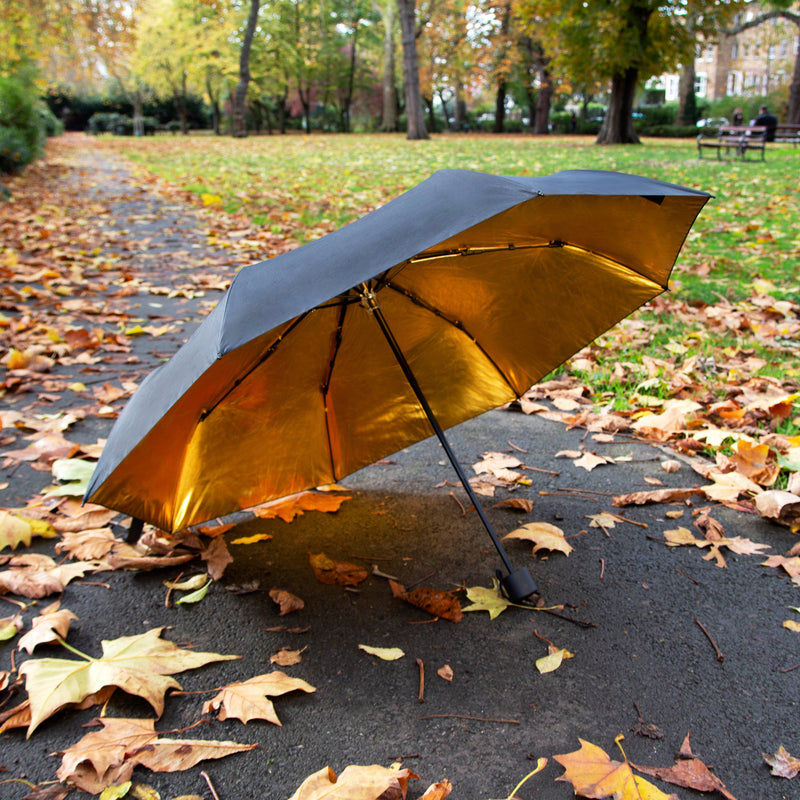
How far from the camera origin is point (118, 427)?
77.9 inches

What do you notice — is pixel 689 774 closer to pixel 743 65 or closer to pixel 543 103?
pixel 543 103

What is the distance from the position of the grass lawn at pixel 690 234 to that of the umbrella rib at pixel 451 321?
4.47ft

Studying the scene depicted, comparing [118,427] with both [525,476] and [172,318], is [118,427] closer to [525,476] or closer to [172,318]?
[525,476]

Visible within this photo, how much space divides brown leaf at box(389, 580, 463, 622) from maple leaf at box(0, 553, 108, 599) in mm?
1092

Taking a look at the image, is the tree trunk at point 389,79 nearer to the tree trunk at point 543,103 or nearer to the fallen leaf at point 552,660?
the tree trunk at point 543,103

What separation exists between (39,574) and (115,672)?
0.66m

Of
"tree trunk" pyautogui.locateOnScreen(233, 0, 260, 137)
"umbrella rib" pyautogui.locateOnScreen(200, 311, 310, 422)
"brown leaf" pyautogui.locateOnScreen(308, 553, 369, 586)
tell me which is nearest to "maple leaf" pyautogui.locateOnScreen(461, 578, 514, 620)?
"brown leaf" pyautogui.locateOnScreen(308, 553, 369, 586)

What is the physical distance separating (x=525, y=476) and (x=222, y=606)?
1.38 metres

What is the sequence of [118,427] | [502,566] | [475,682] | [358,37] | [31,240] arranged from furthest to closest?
1. [358,37]
2. [31,240]
3. [502,566]
4. [118,427]
5. [475,682]

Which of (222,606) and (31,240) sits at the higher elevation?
(31,240)

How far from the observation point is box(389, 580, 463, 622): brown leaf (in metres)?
2.09

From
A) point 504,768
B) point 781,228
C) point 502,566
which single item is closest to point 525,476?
point 502,566

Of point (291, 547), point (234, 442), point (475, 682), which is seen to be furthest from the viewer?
point (291, 547)

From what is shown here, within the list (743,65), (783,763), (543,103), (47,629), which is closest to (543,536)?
(783,763)
